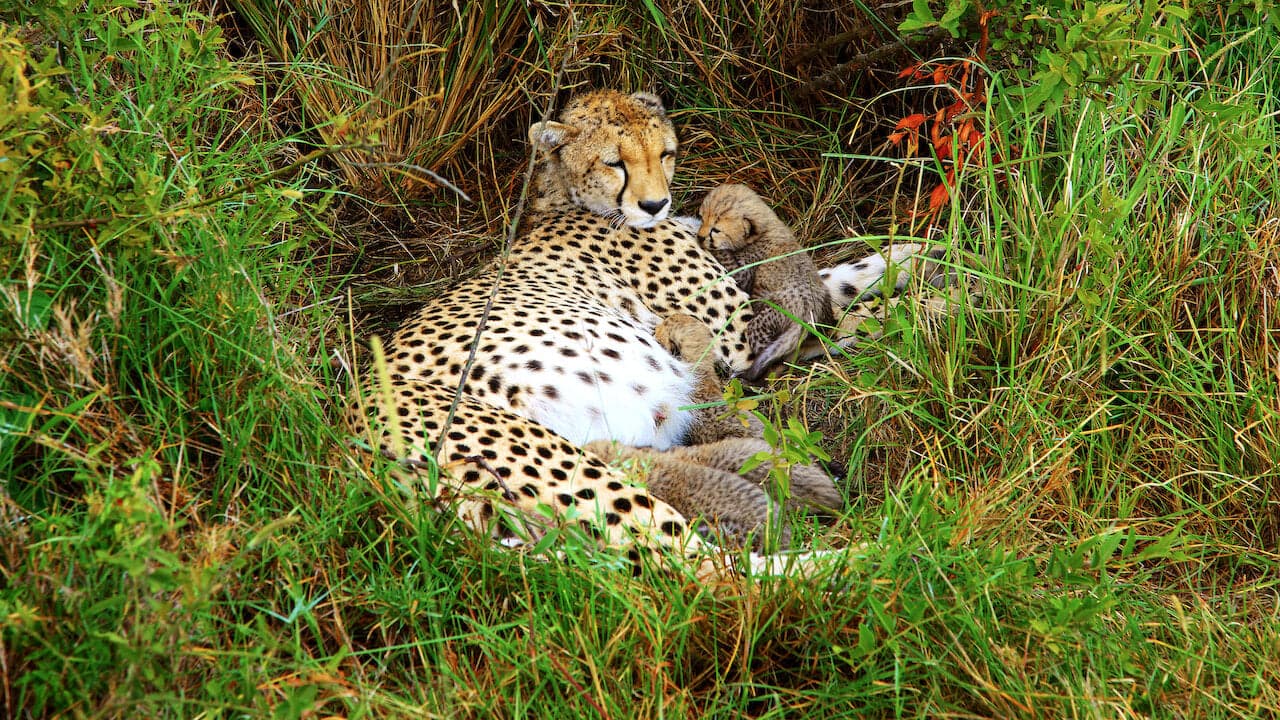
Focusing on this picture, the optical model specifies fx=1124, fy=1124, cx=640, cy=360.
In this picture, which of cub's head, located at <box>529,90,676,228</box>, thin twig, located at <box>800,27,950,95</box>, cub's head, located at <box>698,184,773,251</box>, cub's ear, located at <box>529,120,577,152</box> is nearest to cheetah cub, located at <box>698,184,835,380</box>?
cub's head, located at <box>698,184,773,251</box>

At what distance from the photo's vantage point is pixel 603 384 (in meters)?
3.09

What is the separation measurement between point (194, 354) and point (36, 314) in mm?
296

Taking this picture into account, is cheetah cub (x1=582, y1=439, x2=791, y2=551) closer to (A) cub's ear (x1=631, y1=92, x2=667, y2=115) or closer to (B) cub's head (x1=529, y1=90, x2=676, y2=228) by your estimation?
(B) cub's head (x1=529, y1=90, x2=676, y2=228)

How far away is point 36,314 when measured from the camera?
2168 millimetres

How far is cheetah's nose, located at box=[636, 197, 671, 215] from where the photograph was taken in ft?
12.4

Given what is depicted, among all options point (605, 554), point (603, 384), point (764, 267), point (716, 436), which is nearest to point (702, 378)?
point (716, 436)

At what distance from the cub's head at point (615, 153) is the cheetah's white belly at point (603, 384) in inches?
22.3

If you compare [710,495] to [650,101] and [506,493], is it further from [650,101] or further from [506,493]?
[650,101]

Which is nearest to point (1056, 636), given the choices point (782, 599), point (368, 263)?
point (782, 599)

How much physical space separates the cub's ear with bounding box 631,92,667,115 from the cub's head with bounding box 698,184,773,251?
0.34 m

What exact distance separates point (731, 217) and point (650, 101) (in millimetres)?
504

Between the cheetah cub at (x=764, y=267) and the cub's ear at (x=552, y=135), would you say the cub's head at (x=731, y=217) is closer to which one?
the cheetah cub at (x=764, y=267)

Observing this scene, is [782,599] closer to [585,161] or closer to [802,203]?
[585,161]

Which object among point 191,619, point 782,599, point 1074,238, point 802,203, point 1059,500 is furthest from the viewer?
point 802,203
